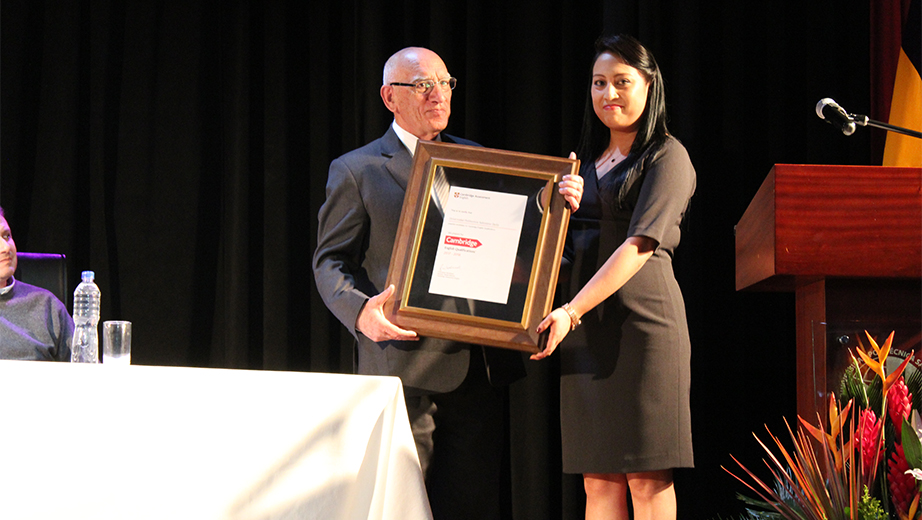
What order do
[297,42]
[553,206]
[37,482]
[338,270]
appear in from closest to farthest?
[37,482], [553,206], [338,270], [297,42]

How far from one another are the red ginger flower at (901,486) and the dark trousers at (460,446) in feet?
3.44

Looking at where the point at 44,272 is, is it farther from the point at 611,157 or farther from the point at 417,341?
the point at 611,157

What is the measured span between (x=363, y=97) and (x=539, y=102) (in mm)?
700

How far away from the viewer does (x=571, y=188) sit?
1.94 metres

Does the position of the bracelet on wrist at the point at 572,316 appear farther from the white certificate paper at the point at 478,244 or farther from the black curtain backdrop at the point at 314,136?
the black curtain backdrop at the point at 314,136

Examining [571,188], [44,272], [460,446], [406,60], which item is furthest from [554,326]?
[44,272]

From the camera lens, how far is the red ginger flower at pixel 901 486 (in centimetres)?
132

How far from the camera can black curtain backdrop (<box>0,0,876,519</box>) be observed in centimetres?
275

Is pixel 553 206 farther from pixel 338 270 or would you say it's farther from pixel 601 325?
pixel 338 270

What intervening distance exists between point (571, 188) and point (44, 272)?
194 centimetres

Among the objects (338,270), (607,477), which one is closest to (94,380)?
(338,270)

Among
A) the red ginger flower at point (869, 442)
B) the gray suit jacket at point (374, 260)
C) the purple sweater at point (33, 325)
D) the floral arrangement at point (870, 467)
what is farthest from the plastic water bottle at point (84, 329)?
the red ginger flower at point (869, 442)

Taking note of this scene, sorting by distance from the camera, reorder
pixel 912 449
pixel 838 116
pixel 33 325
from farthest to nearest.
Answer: pixel 33 325
pixel 838 116
pixel 912 449

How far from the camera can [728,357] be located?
2.76 metres
